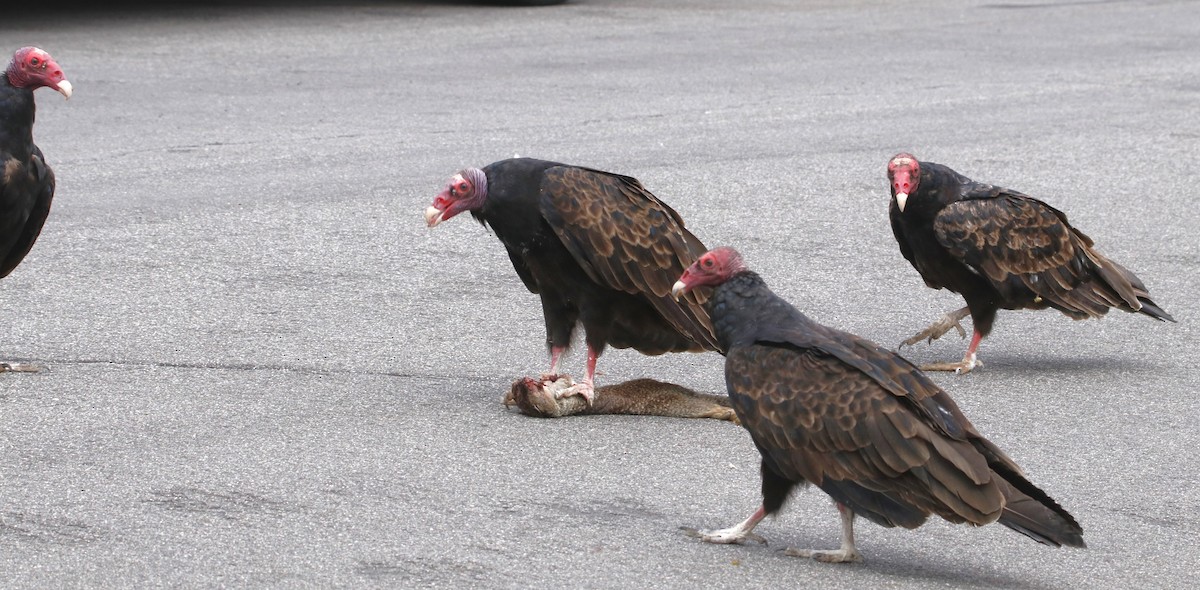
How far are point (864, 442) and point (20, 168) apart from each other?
3388 mm

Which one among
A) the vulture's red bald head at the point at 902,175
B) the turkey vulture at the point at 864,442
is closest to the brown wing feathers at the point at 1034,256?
the vulture's red bald head at the point at 902,175

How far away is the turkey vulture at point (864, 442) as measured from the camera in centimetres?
416

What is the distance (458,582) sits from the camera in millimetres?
4242

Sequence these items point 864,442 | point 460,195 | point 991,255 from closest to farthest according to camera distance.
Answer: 1. point 864,442
2. point 460,195
3. point 991,255

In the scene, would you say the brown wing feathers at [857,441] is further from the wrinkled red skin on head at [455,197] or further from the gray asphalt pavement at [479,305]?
the wrinkled red skin on head at [455,197]

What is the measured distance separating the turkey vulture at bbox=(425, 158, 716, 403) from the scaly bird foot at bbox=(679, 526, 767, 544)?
1.18 metres

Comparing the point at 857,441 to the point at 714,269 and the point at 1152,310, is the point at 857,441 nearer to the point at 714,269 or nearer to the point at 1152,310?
the point at 714,269

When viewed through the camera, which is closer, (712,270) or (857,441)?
(857,441)

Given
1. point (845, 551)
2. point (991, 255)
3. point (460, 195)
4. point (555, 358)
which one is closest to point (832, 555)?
point (845, 551)

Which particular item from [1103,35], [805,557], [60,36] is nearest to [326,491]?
[805,557]

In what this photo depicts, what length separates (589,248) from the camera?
5691 millimetres

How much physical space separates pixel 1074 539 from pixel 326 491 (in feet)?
7.27

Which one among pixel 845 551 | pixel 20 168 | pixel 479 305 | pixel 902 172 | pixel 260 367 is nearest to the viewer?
pixel 845 551

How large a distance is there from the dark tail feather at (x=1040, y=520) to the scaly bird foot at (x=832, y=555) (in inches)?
19.6
